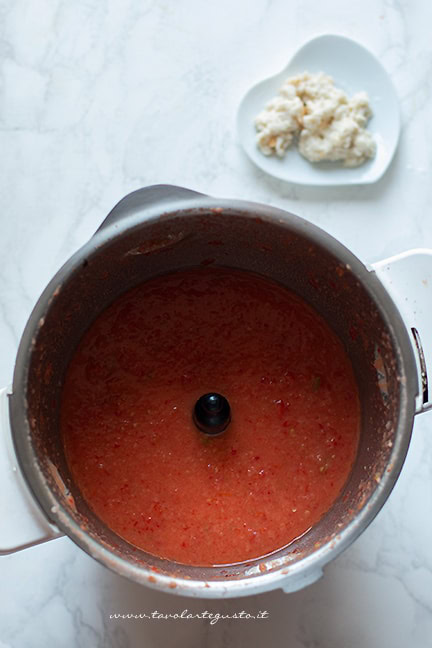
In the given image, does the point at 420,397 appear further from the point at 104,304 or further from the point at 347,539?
the point at 104,304

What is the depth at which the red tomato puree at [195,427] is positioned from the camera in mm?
1068

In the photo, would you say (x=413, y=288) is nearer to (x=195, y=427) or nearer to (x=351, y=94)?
(x=195, y=427)

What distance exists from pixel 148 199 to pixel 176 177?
14.1 inches

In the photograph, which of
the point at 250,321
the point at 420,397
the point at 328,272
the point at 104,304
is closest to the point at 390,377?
the point at 420,397

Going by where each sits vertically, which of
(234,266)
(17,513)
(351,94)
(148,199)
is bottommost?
(17,513)

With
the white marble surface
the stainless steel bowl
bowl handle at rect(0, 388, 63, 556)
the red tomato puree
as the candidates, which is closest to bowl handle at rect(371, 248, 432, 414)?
the stainless steel bowl

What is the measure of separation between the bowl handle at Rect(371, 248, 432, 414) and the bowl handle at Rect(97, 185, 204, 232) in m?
0.28

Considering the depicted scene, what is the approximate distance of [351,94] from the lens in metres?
1.32

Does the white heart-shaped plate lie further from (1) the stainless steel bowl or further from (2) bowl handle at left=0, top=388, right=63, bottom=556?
(2) bowl handle at left=0, top=388, right=63, bottom=556

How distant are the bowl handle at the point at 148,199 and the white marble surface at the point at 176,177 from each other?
33 centimetres

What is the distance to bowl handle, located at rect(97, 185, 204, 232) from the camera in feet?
3.04

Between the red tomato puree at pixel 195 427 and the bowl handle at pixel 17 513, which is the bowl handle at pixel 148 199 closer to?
the red tomato puree at pixel 195 427

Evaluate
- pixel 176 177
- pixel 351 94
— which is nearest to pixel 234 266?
pixel 176 177

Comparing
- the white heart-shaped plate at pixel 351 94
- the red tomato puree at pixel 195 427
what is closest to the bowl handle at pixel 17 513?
the red tomato puree at pixel 195 427
